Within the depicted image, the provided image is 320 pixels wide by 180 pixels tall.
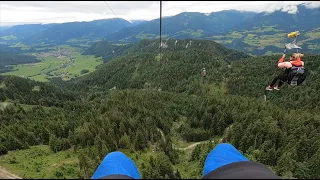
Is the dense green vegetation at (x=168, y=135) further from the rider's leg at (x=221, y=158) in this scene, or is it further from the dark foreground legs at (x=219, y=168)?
the rider's leg at (x=221, y=158)

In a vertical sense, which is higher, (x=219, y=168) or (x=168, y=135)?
(x=219, y=168)

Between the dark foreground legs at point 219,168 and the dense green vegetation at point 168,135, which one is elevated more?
the dark foreground legs at point 219,168

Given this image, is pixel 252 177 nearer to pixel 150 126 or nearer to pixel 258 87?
pixel 150 126

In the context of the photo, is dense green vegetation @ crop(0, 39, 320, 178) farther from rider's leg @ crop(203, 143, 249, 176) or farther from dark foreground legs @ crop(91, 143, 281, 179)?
rider's leg @ crop(203, 143, 249, 176)

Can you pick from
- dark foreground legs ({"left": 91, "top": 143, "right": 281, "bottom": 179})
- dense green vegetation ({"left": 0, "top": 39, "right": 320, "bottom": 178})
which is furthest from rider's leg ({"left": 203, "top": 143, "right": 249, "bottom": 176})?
dense green vegetation ({"left": 0, "top": 39, "right": 320, "bottom": 178})

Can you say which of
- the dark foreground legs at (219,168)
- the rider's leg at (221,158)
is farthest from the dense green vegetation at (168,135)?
the rider's leg at (221,158)

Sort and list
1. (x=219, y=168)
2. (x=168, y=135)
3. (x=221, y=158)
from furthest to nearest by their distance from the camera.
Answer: (x=168, y=135) → (x=221, y=158) → (x=219, y=168)

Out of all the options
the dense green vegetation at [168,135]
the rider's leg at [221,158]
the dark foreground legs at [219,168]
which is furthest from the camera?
the dense green vegetation at [168,135]

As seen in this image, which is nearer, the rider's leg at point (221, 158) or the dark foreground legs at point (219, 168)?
the dark foreground legs at point (219, 168)

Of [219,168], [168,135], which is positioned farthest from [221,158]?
[168,135]

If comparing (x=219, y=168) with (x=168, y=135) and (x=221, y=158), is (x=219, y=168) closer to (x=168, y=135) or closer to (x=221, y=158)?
(x=221, y=158)

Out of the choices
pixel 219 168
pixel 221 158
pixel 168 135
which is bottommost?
pixel 168 135
